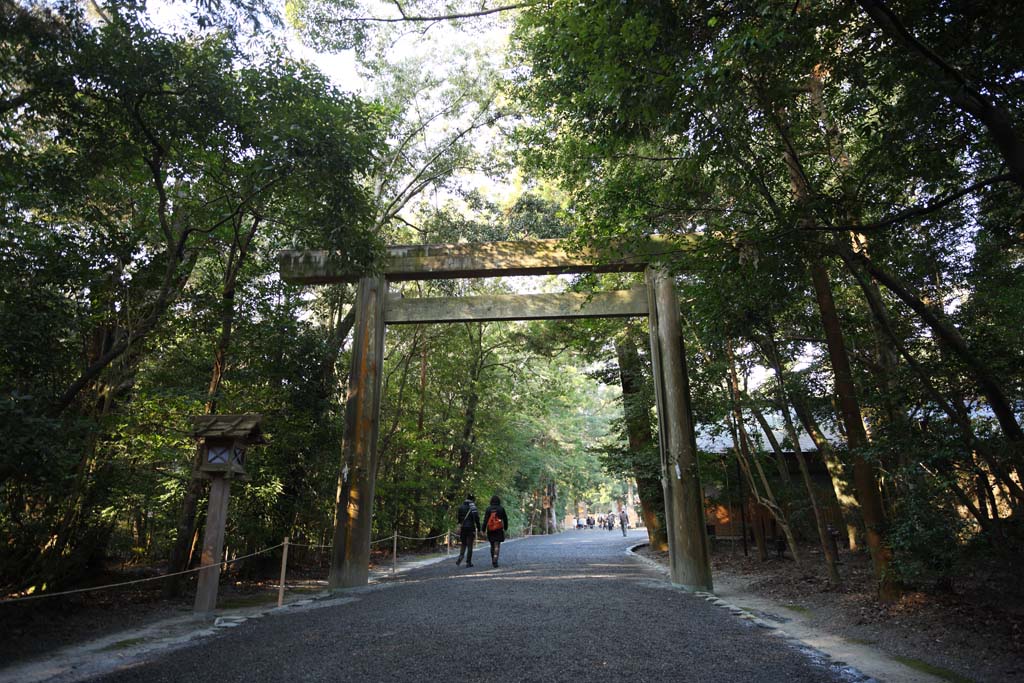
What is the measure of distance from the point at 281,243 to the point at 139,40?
4.18 metres

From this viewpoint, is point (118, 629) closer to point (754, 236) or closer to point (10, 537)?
point (10, 537)

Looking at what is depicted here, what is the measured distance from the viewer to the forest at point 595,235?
4516mm

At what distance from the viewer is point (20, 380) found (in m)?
5.64

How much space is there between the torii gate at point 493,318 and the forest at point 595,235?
767 millimetres

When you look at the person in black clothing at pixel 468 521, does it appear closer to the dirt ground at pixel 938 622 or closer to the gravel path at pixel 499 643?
the gravel path at pixel 499 643

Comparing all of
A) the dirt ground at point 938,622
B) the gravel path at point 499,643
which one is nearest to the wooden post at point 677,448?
the gravel path at point 499,643

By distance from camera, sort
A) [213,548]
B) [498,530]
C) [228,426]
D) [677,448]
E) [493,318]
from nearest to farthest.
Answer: [213,548], [228,426], [677,448], [493,318], [498,530]

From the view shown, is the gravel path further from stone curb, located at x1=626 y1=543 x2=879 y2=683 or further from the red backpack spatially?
the red backpack

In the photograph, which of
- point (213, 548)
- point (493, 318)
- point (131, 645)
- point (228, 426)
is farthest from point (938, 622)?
point (228, 426)

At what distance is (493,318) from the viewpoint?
8.81 meters

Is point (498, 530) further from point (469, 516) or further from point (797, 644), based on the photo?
point (797, 644)

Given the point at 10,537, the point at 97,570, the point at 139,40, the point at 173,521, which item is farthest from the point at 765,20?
the point at 97,570

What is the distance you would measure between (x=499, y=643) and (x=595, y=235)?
4304 millimetres

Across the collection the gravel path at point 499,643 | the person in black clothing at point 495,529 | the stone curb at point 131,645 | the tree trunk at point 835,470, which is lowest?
the stone curb at point 131,645
